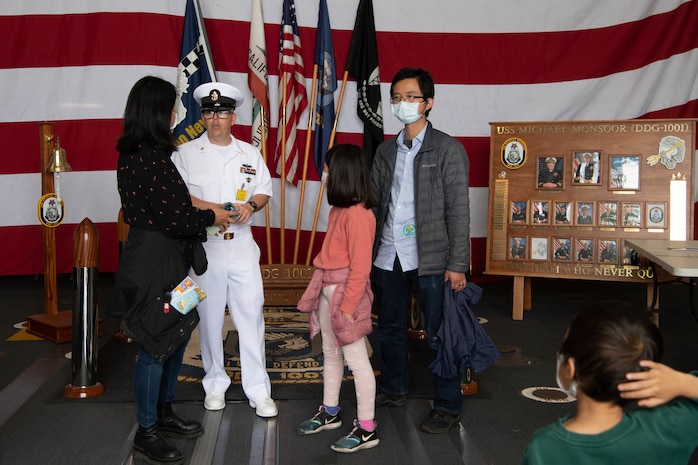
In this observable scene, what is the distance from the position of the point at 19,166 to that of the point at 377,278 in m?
3.63

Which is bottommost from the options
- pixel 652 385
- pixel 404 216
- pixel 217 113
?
pixel 652 385

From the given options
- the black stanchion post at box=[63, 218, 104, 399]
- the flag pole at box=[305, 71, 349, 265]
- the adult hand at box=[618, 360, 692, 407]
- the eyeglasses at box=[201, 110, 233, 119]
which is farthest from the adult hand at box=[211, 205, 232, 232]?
the flag pole at box=[305, 71, 349, 265]

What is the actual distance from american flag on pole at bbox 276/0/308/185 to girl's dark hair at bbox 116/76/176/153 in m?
2.76

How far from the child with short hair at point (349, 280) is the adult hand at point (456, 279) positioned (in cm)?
34

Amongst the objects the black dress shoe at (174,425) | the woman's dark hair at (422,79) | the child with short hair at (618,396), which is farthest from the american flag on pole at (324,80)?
the child with short hair at (618,396)

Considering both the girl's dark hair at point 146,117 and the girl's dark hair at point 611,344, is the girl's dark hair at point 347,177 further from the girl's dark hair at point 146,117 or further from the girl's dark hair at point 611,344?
the girl's dark hair at point 611,344

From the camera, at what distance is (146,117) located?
2668mm

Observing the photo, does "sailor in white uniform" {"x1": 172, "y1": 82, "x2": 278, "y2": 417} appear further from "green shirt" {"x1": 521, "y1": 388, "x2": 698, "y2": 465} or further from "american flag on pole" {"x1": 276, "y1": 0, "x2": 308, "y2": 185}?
"american flag on pole" {"x1": 276, "y1": 0, "x2": 308, "y2": 185}

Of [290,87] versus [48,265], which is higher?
[290,87]

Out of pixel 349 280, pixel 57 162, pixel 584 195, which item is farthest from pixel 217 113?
pixel 584 195

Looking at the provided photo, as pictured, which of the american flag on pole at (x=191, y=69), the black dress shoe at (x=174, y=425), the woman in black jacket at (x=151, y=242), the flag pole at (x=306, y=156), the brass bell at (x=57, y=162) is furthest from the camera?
the flag pole at (x=306, y=156)

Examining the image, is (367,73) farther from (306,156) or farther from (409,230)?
(409,230)

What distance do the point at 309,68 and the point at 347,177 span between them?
3.11 meters

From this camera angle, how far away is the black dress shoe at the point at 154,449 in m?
2.72
